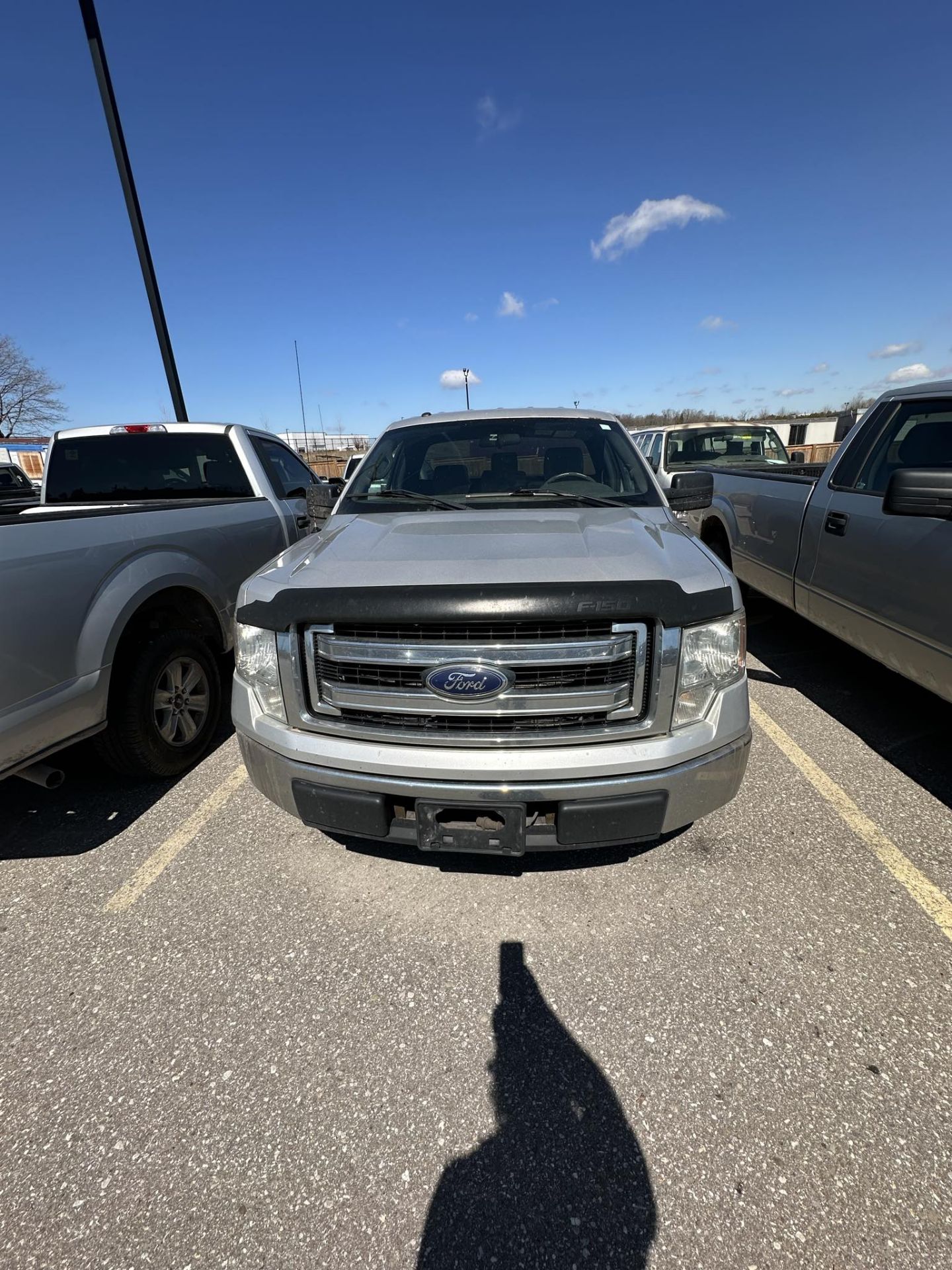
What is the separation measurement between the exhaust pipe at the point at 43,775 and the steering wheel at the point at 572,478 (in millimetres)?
2798

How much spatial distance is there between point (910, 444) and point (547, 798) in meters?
3.49

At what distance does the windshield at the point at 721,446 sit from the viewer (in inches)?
415

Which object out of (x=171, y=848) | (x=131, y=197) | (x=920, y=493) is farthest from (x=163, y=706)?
(x=131, y=197)

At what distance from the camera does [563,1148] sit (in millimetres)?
1617

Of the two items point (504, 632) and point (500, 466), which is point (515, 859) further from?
point (500, 466)

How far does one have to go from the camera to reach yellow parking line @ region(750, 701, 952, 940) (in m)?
2.41

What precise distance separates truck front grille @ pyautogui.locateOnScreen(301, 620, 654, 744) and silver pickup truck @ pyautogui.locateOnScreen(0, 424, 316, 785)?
4.26 feet

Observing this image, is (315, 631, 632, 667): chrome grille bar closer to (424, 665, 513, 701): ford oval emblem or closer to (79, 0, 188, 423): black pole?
(424, 665, 513, 701): ford oval emblem

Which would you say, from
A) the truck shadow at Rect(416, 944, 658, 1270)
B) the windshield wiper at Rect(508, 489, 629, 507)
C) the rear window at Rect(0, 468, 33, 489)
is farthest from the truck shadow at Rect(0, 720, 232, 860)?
the rear window at Rect(0, 468, 33, 489)

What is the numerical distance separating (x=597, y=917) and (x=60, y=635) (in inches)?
101

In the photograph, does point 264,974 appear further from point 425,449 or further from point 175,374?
point 175,374

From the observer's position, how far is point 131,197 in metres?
6.65

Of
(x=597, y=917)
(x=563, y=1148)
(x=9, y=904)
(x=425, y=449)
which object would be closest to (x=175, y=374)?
(x=425, y=449)

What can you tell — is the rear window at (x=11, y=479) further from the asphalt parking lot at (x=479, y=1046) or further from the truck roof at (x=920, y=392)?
the truck roof at (x=920, y=392)
